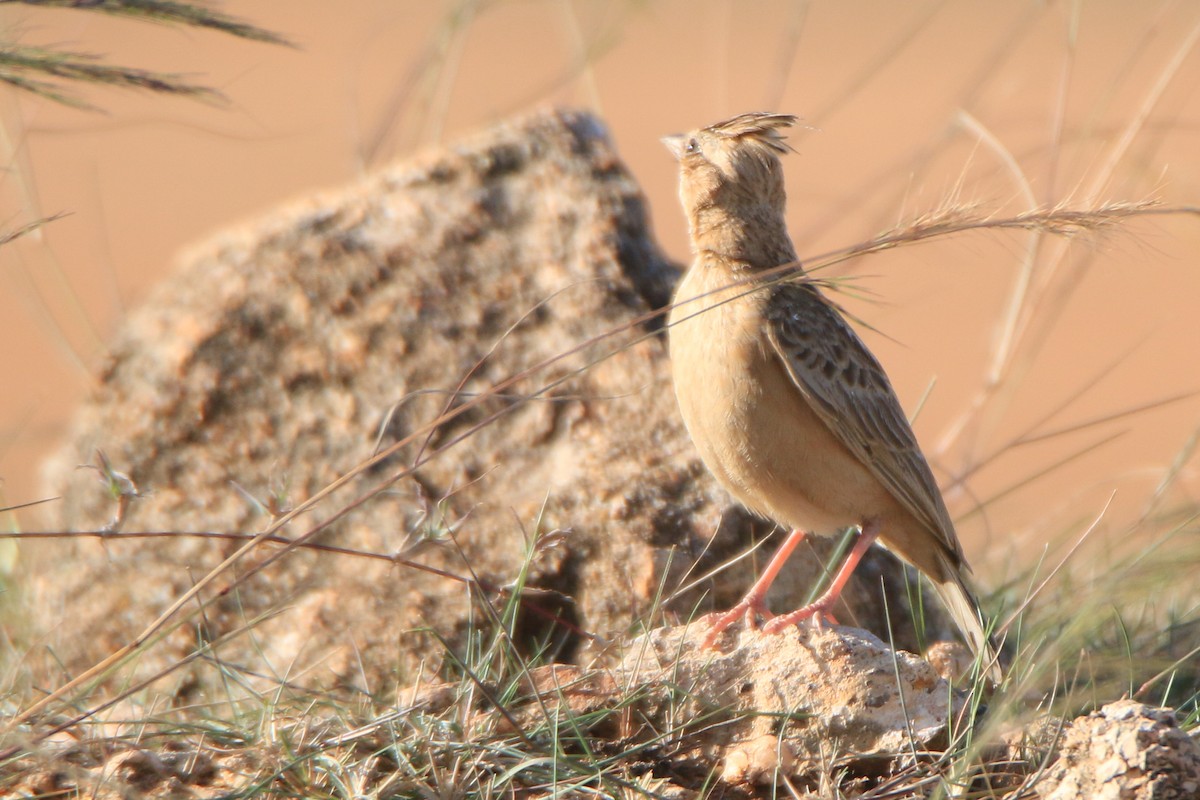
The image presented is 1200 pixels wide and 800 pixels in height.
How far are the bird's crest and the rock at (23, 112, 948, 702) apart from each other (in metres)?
0.76

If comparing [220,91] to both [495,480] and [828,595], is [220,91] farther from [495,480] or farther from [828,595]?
[828,595]

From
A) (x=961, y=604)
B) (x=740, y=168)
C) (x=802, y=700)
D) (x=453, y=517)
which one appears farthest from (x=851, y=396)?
(x=453, y=517)

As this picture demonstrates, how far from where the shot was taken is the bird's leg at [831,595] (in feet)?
13.0

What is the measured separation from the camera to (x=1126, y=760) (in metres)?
2.99

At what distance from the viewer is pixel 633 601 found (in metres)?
4.36

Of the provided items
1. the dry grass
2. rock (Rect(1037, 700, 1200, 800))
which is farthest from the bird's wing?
rock (Rect(1037, 700, 1200, 800))

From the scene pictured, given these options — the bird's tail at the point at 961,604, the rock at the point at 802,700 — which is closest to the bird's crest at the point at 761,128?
the bird's tail at the point at 961,604

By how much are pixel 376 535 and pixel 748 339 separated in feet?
5.20

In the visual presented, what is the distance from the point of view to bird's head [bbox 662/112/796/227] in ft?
15.1

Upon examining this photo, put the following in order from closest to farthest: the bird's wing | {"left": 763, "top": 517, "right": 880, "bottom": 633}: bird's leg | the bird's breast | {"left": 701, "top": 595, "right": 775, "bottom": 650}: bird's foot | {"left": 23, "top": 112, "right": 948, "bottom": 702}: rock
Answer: {"left": 701, "top": 595, "right": 775, "bottom": 650}: bird's foot
{"left": 763, "top": 517, "right": 880, "bottom": 633}: bird's leg
the bird's breast
the bird's wing
{"left": 23, "top": 112, "right": 948, "bottom": 702}: rock

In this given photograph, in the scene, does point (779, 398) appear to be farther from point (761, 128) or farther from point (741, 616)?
point (761, 128)

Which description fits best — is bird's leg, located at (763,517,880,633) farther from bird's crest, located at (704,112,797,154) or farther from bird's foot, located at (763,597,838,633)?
bird's crest, located at (704,112,797,154)

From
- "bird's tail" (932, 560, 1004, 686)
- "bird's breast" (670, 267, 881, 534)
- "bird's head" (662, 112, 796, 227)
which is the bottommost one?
"bird's tail" (932, 560, 1004, 686)

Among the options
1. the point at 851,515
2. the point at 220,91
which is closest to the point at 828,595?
the point at 851,515
